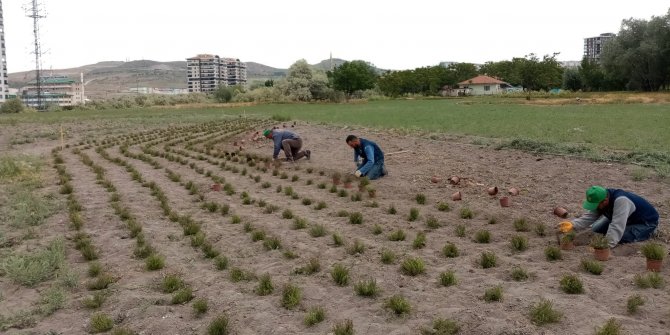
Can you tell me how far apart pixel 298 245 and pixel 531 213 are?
158 inches

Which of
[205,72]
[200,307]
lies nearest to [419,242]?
[200,307]

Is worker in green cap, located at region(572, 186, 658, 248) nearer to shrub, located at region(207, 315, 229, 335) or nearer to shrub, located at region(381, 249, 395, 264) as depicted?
shrub, located at region(381, 249, 395, 264)

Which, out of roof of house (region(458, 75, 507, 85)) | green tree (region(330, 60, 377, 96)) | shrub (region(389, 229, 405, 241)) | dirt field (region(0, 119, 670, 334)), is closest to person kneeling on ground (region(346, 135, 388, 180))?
dirt field (region(0, 119, 670, 334))

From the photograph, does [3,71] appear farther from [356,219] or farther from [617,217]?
[617,217]

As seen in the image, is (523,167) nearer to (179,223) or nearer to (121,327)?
(179,223)

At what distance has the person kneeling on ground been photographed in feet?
37.4

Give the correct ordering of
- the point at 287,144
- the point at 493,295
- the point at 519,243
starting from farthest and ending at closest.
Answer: the point at 287,144 → the point at 519,243 → the point at 493,295

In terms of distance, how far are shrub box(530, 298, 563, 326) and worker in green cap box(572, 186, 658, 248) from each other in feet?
7.14

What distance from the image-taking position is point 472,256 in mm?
6469

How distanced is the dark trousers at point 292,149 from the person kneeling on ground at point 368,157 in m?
3.53

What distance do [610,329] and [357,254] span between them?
3.24 metres

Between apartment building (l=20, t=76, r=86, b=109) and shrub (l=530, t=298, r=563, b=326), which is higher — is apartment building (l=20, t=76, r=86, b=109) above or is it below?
above

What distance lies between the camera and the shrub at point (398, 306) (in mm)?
4883

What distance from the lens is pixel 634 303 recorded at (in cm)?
468
